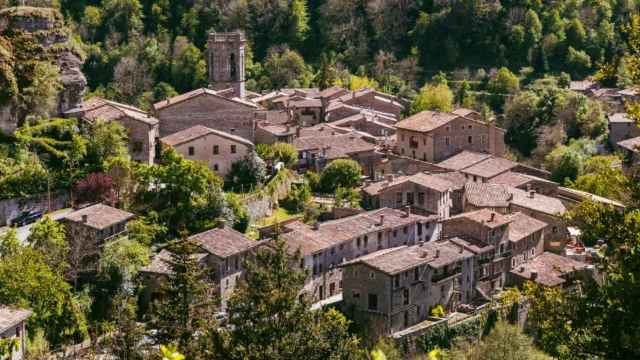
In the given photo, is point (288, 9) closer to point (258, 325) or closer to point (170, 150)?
point (170, 150)

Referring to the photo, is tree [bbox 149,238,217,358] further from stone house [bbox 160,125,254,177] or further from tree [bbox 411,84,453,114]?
tree [bbox 411,84,453,114]

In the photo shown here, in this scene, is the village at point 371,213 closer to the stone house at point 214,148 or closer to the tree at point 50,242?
the stone house at point 214,148

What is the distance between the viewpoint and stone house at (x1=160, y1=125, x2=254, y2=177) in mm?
46062

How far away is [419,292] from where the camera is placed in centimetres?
3978

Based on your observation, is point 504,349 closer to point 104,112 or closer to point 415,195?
point 415,195

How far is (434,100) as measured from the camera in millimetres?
64000

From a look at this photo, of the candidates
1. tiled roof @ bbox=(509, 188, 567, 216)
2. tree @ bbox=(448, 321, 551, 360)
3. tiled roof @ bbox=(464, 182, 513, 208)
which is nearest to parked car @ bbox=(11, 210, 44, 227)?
tree @ bbox=(448, 321, 551, 360)

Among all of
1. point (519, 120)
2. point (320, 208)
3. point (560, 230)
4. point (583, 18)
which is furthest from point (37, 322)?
point (583, 18)

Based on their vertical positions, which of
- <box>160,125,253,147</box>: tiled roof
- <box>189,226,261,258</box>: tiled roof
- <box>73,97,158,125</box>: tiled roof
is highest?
<box>73,97,158,125</box>: tiled roof

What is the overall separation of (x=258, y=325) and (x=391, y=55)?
183ft

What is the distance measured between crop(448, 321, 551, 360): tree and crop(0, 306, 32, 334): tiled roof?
41.2 feet

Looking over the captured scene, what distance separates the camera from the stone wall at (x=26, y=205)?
39.1 m

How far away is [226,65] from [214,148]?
12977 mm

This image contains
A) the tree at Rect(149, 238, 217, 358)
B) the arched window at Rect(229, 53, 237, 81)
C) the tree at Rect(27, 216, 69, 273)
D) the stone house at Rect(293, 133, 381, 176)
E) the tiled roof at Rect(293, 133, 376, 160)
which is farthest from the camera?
the arched window at Rect(229, 53, 237, 81)
